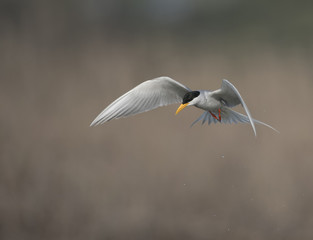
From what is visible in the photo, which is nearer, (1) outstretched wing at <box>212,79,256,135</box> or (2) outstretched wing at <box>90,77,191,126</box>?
(1) outstretched wing at <box>212,79,256,135</box>

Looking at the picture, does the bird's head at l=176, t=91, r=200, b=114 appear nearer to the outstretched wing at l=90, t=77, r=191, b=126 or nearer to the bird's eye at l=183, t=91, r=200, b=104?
the bird's eye at l=183, t=91, r=200, b=104

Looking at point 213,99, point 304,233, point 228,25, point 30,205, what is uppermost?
point 228,25

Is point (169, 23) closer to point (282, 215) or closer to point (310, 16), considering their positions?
point (310, 16)

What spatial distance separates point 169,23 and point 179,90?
2.75 m

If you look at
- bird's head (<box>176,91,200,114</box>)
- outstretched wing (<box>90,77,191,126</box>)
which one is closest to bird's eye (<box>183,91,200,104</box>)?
bird's head (<box>176,91,200,114</box>)

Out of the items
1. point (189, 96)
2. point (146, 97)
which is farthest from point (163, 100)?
point (189, 96)

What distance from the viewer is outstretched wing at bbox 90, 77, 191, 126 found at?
1.63m

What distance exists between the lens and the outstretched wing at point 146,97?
1.63 metres

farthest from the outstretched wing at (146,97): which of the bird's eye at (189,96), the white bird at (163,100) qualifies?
the bird's eye at (189,96)

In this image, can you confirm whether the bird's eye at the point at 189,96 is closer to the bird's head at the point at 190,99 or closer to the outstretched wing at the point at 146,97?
the bird's head at the point at 190,99

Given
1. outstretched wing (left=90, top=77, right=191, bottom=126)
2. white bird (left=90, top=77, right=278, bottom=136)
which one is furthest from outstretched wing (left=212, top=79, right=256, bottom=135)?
outstretched wing (left=90, top=77, right=191, bottom=126)

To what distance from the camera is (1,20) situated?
11.3 feet

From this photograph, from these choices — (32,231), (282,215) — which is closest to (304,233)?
(282,215)

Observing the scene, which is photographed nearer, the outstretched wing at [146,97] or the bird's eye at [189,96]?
the bird's eye at [189,96]
